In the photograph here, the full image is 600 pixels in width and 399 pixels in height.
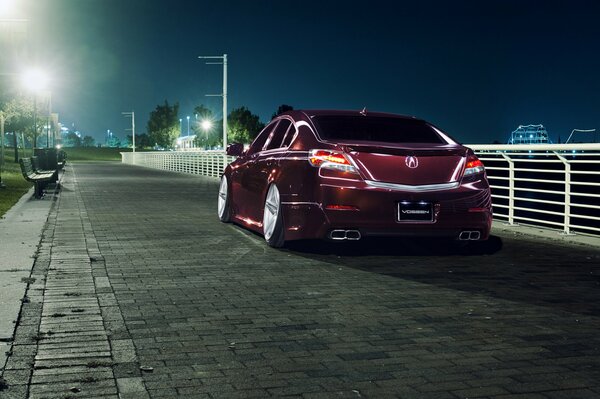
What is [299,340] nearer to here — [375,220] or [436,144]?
[375,220]

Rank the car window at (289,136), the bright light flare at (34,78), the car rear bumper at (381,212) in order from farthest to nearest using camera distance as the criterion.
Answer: the bright light flare at (34,78)
the car window at (289,136)
the car rear bumper at (381,212)

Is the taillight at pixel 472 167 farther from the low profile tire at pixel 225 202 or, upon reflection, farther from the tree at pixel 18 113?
the tree at pixel 18 113

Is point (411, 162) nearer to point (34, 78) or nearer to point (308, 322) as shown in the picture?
point (308, 322)

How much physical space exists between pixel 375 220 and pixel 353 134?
5.99 ft

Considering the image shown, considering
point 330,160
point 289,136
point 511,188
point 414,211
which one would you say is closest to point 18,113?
point 511,188

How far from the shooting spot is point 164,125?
489ft

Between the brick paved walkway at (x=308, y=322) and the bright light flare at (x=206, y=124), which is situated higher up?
Result: the bright light flare at (x=206, y=124)

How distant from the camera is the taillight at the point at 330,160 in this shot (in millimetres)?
9234

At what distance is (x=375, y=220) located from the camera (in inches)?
361

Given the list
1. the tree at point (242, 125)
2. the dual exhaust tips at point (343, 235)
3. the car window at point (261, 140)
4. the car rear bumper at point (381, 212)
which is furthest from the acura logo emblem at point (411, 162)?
the tree at point (242, 125)

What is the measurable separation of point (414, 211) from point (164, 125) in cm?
14255

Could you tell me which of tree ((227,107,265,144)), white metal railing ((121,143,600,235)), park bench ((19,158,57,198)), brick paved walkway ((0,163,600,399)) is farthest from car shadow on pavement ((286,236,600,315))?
tree ((227,107,265,144))

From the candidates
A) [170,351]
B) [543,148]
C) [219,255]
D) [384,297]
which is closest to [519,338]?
[384,297]

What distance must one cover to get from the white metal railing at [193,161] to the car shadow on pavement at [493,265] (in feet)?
80.4
